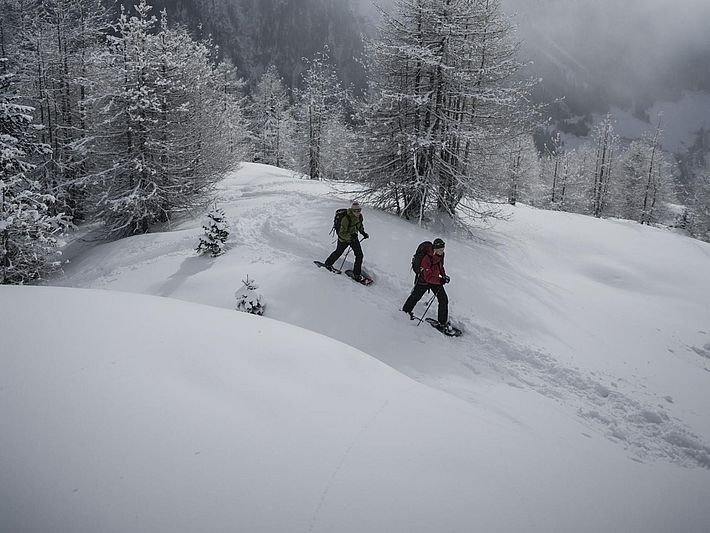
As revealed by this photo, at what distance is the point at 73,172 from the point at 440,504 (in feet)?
87.4

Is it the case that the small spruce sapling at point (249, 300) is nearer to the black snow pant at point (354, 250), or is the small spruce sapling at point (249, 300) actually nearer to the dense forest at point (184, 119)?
the black snow pant at point (354, 250)

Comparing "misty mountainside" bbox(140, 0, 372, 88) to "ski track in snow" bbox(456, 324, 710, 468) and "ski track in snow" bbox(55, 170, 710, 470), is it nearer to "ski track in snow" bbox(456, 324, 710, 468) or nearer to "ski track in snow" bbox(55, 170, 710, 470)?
"ski track in snow" bbox(55, 170, 710, 470)

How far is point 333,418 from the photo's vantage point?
127 inches

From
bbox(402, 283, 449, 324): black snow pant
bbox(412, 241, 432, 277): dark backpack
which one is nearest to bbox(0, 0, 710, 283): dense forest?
bbox(412, 241, 432, 277): dark backpack

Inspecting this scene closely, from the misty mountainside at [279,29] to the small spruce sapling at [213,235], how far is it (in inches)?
4555

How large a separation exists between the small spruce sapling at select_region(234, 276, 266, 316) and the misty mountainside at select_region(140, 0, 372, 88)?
119 metres

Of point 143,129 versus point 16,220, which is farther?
point 143,129

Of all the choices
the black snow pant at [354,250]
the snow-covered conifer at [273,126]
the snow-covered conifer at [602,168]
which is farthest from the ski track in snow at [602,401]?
the snow-covered conifer at [273,126]

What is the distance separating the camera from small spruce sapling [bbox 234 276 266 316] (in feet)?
26.6

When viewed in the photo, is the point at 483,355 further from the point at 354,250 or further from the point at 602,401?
the point at 354,250

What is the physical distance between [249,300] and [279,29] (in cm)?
13344

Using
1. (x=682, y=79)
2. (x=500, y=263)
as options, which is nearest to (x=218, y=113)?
(x=500, y=263)

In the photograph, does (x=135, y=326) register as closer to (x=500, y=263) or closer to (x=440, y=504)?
(x=440, y=504)

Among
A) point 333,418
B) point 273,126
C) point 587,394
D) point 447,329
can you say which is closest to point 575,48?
point 273,126
